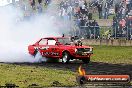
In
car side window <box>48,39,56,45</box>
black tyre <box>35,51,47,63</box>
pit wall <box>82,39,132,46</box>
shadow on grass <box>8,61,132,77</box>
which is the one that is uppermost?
car side window <box>48,39,56,45</box>

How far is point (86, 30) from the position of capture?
33531 mm

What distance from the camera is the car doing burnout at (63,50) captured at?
20.5 m

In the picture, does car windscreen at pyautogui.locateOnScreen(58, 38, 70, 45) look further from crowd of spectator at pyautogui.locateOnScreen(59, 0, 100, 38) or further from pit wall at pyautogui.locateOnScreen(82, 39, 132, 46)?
crowd of spectator at pyautogui.locateOnScreen(59, 0, 100, 38)

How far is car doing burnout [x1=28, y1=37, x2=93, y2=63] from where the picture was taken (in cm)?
2050

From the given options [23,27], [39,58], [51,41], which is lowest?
[39,58]

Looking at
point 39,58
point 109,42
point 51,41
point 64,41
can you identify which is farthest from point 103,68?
point 109,42

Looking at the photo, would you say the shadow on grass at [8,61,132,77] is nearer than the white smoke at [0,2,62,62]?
Yes

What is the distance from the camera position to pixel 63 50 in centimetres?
2077

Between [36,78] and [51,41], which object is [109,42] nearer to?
[51,41]

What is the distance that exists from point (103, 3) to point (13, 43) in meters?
8.10

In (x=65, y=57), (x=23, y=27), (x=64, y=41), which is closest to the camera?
(x=65, y=57)

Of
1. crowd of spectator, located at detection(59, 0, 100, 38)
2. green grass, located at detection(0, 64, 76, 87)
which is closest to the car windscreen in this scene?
green grass, located at detection(0, 64, 76, 87)

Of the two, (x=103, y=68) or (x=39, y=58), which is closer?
(x=103, y=68)

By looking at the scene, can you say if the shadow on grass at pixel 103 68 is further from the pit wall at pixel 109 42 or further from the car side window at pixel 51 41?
the pit wall at pixel 109 42
